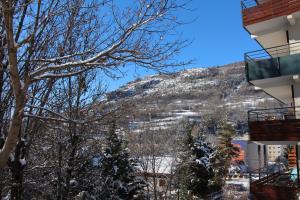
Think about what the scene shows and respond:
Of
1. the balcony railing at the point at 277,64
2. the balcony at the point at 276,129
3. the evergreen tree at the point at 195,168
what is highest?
the balcony railing at the point at 277,64

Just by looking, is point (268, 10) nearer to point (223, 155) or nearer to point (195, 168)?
point (195, 168)

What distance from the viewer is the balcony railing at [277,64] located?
1427 centimetres

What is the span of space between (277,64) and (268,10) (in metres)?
2.34

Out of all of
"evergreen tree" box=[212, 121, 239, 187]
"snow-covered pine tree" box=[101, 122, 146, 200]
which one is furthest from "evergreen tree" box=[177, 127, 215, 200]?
"snow-covered pine tree" box=[101, 122, 146, 200]

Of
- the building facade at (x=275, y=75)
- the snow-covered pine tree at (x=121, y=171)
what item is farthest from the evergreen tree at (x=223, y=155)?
the building facade at (x=275, y=75)

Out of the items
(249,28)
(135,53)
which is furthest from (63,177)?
(249,28)

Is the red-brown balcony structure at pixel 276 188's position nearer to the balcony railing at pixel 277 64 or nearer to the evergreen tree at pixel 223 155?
the balcony railing at pixel 277 64

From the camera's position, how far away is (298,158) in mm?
14062

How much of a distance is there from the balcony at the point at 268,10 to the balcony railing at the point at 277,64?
1.31 m

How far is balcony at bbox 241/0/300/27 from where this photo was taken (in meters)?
14.5

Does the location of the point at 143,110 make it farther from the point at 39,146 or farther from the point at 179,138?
the point at 179,138

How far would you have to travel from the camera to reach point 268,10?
1525 centimetres

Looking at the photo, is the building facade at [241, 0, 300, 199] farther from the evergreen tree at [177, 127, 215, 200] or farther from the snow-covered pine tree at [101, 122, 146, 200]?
the evergreen tree at [177, 127, 215, 200]

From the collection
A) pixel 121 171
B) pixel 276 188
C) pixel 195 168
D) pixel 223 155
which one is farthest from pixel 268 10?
pixel 223 155
